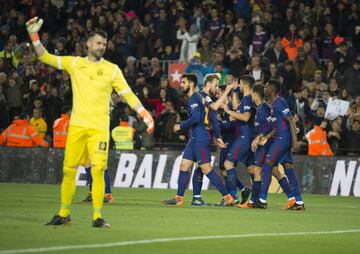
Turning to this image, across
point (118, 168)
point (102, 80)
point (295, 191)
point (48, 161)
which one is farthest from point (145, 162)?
point (102, 80)

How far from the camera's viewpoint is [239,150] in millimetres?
17375

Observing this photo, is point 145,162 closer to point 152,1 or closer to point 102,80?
point 152,1

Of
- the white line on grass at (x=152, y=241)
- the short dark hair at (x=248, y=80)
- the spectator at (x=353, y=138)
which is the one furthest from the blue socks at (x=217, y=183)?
the spectator at (x=353, y=138)

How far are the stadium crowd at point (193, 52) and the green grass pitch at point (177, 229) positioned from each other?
7899 mm

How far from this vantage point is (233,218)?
45.6 ft

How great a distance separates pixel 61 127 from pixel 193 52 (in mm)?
5187

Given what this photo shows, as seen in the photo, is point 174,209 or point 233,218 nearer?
point 233,218

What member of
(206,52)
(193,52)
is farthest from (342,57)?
(193,52)

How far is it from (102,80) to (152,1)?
19662 mm

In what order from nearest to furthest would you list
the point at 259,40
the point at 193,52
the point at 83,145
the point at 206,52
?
1. the point at 83,145
2. the point at 206,52
3. the point at 259,40
4. the point at 193,52

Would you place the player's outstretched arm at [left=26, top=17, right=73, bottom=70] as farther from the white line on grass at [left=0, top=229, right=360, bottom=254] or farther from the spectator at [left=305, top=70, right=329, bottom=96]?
the spectator at [left=305, top=70, right=329, bottom=96]

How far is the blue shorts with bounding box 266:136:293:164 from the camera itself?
645 inches

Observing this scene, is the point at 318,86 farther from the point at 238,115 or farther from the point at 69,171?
the point at 69,171

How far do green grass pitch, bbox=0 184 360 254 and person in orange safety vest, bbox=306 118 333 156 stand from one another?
21.3 feet
